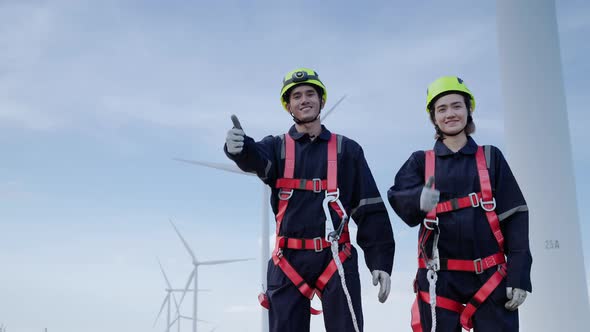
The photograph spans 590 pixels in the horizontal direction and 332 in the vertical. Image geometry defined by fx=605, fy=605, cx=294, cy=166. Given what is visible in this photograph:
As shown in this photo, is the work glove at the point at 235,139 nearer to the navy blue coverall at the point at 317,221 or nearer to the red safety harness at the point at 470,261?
the navy blue coverall at the point at 317,221

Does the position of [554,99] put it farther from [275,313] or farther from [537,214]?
[275,313]

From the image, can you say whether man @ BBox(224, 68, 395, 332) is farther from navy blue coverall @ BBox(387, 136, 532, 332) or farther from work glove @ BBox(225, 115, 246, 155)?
navy blue coverall @ BBox(387, 136, 532, 332)

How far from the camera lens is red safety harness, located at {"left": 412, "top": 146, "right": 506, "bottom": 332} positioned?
5.87 metres

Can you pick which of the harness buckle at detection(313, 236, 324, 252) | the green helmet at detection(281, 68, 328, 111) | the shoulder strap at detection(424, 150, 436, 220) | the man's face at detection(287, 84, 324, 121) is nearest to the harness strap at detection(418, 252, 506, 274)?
the shoulder strap at detection(424, 150, 436, 220)

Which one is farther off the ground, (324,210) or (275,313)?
(324,210)

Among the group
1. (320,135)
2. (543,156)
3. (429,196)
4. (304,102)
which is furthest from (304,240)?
(543,156)

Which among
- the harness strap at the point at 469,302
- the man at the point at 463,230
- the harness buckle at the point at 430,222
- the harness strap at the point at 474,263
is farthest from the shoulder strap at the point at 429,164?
the harness strap at the point at 469,302

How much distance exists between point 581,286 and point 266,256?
32.6 feet

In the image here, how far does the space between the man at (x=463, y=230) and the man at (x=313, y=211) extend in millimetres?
394

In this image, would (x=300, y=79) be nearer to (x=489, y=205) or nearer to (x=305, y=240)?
(x=305, y=240)

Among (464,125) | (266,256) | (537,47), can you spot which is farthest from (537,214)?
(266,256)

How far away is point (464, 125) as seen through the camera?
21.2ft

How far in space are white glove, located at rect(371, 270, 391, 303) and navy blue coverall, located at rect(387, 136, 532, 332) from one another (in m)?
0.32

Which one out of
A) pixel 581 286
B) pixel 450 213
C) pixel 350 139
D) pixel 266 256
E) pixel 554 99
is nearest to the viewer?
pixel 450 213
